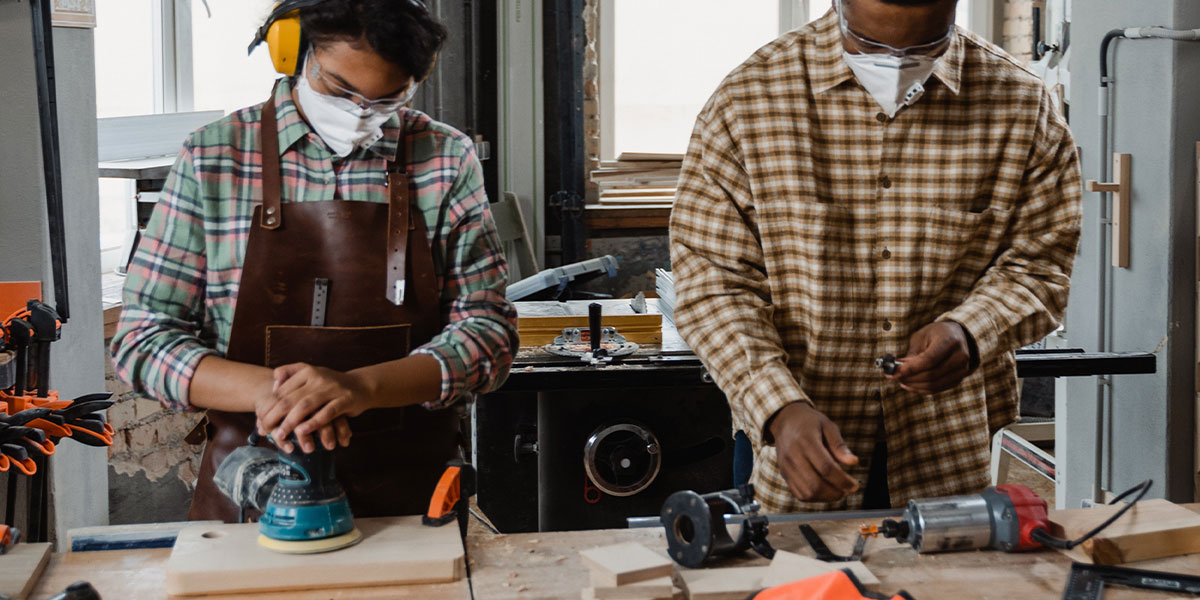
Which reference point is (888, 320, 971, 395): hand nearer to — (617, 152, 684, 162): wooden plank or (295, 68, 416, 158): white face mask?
(295, 68, 416, 158): white face mask

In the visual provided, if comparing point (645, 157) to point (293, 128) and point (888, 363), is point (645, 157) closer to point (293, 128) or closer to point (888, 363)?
point (293, 128)

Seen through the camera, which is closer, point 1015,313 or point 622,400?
point 1015,313

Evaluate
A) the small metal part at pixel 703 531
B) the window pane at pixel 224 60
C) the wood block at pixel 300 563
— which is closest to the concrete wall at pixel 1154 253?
the small metal part at pixel 703 531

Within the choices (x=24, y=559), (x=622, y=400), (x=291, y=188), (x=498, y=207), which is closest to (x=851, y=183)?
(x=291, y=188)

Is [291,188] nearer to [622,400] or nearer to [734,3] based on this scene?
[622,400]

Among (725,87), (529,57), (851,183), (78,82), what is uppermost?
(529,57)

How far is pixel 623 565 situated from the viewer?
1396 mm

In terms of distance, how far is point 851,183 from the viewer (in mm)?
1849

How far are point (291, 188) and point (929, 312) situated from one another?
1.07 m

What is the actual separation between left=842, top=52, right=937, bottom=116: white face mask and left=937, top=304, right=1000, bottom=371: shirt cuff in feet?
1.17

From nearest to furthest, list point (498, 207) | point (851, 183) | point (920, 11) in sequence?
point (920, 11) < point (851, 183) < point (498, 207)

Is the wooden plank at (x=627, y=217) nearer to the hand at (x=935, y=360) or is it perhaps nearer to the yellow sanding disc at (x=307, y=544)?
the hand at (x=935, y=360)

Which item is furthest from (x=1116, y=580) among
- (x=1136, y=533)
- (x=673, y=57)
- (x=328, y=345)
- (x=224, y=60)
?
(x=673, y=57)

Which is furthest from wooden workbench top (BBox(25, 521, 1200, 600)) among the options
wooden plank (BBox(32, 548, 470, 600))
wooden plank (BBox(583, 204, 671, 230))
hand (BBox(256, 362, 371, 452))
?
wooden plank (BBox(583, 204, 671, 230))
